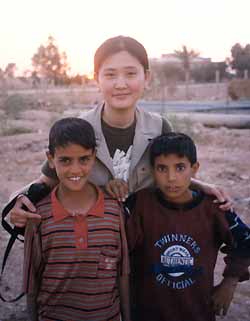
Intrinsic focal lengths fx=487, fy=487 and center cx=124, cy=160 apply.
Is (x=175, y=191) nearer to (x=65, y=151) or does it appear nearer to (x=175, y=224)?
(x=175, y=224)

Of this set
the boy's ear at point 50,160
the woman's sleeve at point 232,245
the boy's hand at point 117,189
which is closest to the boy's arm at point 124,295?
the boy's hand at point 117,189

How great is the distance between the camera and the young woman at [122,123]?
2201 millimetres

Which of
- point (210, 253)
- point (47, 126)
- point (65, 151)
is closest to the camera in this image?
point (65, 151)

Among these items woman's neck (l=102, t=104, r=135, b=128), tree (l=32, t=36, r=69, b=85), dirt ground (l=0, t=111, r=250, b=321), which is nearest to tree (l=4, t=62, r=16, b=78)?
tree (l=32, t=36, r=69, b=85)

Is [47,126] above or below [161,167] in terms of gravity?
below

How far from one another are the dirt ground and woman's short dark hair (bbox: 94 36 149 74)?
1.72 m

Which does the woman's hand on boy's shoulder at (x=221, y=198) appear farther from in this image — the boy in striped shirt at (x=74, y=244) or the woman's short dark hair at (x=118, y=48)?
the woman's short dark hair at (x=118, y=48)

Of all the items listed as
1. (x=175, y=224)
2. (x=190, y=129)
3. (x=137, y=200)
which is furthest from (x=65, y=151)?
(x=190, y=129)

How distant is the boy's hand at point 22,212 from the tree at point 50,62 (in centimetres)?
3687

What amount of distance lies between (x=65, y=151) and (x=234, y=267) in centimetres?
94

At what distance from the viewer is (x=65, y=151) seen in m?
2.02

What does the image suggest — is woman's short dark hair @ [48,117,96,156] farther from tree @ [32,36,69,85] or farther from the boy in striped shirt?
tree @ [32,36,69,85]

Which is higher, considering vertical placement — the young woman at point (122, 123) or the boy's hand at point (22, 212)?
the young woman at point (122, 123)

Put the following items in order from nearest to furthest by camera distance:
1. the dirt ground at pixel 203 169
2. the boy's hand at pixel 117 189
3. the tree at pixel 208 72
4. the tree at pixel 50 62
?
the boy's hand at pixel 117 189 < the dirt ground at pixel 203 169 < the tree at pixel 50 62 < the tree at pixel 208 72
